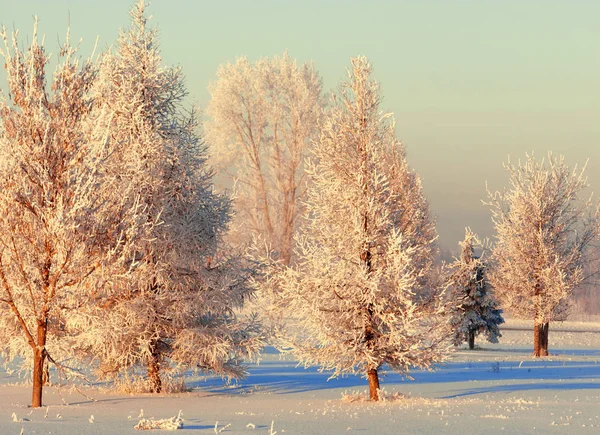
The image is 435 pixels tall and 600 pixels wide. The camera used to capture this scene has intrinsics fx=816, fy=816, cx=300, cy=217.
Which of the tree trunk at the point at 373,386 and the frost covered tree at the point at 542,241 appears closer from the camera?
the tree trunk at the point at 373,386

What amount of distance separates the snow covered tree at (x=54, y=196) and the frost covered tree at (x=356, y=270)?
419 cm

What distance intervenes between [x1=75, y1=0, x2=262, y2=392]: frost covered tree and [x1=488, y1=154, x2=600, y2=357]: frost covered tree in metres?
17.6

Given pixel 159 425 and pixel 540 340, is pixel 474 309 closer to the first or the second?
pixel 540 340

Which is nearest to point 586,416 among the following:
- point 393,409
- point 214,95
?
point 393,409

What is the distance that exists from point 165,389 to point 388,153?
11.4 m

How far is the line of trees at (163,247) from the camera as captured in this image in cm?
1547

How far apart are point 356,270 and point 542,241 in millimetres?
18466

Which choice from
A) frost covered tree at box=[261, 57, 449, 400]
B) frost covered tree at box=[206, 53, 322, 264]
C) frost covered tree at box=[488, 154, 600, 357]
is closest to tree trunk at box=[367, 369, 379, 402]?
frost covered tree at box=[261, 57, 449, 400]

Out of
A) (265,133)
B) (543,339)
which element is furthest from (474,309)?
(265,133)

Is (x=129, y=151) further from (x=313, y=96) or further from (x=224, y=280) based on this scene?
(x=313, y=96)

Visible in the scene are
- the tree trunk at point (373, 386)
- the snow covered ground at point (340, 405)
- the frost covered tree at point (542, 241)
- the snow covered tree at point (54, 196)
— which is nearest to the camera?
the snow covered ground at point (340, 405)

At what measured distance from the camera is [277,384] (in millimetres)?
22594

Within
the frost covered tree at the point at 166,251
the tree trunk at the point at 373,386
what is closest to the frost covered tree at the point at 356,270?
the tree trunk at the point at 373,386

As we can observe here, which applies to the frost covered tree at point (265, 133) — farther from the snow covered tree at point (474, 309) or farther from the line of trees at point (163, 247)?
the line of trees at point (163, 247)
